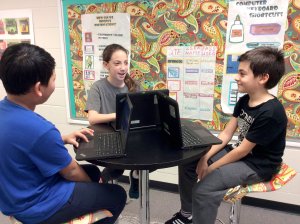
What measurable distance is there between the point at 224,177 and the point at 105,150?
0.62 meters

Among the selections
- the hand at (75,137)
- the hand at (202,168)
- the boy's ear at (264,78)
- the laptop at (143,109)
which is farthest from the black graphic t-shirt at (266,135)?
the hand at (75,137)

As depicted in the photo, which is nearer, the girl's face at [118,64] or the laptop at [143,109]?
the laptop at [143,109]

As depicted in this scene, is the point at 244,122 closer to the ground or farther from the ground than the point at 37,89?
closer to the ground

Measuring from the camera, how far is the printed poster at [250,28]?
1.83 meters

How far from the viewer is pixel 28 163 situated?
1097 millimetres

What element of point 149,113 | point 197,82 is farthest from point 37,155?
point 197,82

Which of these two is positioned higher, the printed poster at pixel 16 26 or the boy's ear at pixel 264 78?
the printed poster at pixel 16 26

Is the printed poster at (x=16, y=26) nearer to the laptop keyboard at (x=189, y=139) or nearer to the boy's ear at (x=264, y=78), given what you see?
the laptop keyboard at (x=189, y=139)

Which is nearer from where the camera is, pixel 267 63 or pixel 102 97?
pixel 267 63

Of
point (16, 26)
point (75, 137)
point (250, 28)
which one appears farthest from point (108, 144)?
point (16, 26)

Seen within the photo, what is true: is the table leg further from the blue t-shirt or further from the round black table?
the blue t-shirt

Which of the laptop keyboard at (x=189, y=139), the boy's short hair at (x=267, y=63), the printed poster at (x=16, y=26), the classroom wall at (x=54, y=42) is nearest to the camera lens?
the laptop keyboard at (x=189, y=139)

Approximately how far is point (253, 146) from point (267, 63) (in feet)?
1.43

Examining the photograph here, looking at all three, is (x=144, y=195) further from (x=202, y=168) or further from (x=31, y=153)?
(x=31, y=153)
